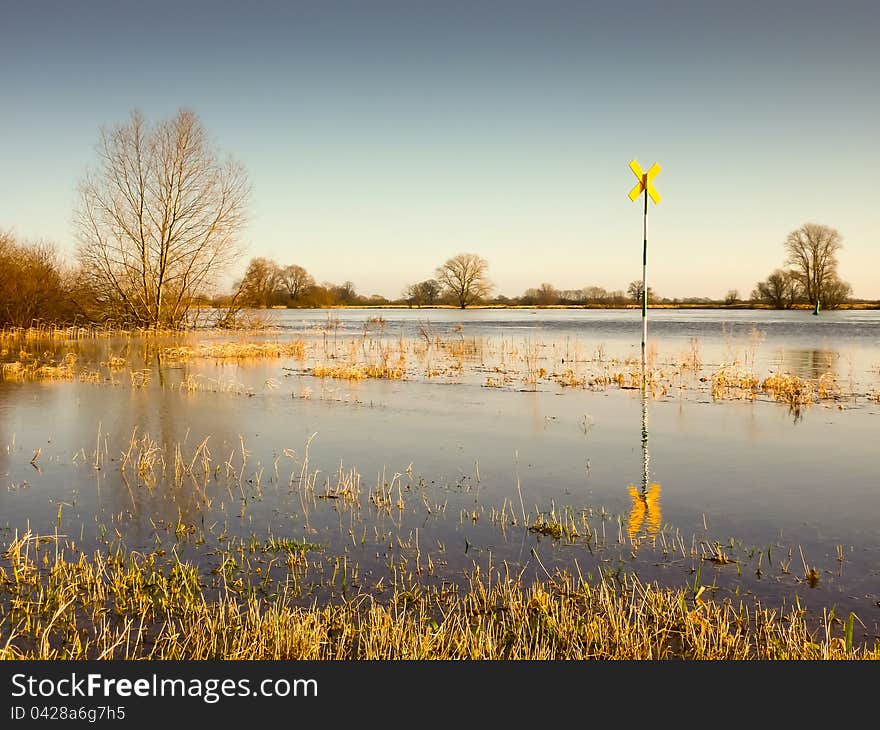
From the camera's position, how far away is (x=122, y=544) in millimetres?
6422

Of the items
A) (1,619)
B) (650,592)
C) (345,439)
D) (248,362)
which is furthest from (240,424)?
(248,362)

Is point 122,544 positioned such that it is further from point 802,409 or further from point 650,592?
point 802,409

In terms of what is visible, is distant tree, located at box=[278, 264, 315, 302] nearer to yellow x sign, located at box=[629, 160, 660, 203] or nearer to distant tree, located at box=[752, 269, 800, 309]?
distant tree, located at box=[752, 269, 800, 309]

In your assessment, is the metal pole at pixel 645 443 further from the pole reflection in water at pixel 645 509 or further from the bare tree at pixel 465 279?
the bare tree at pixel 465 279

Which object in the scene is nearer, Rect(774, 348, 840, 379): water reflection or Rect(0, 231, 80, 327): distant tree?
Rect(774, 348, 840, 379): water reflection

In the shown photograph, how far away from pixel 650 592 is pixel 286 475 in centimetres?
521

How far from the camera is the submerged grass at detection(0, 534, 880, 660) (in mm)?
4320

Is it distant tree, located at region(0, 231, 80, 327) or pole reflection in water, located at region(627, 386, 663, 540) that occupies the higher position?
distant tree, located at region(0, 231, 80, 327)

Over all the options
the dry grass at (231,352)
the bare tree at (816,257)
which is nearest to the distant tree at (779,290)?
the bare tree at (816,257)

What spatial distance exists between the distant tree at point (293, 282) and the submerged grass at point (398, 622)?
10580 centimetres

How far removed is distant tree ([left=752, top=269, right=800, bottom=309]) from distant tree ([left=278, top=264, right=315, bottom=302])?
63.6 meters

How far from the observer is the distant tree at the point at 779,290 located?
80.8 meters

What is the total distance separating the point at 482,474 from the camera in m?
9.16

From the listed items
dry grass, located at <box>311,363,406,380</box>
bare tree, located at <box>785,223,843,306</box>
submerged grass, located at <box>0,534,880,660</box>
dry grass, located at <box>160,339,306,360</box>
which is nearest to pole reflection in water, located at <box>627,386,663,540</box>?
submerged grass, located at <box>0,534,880,660</box>
